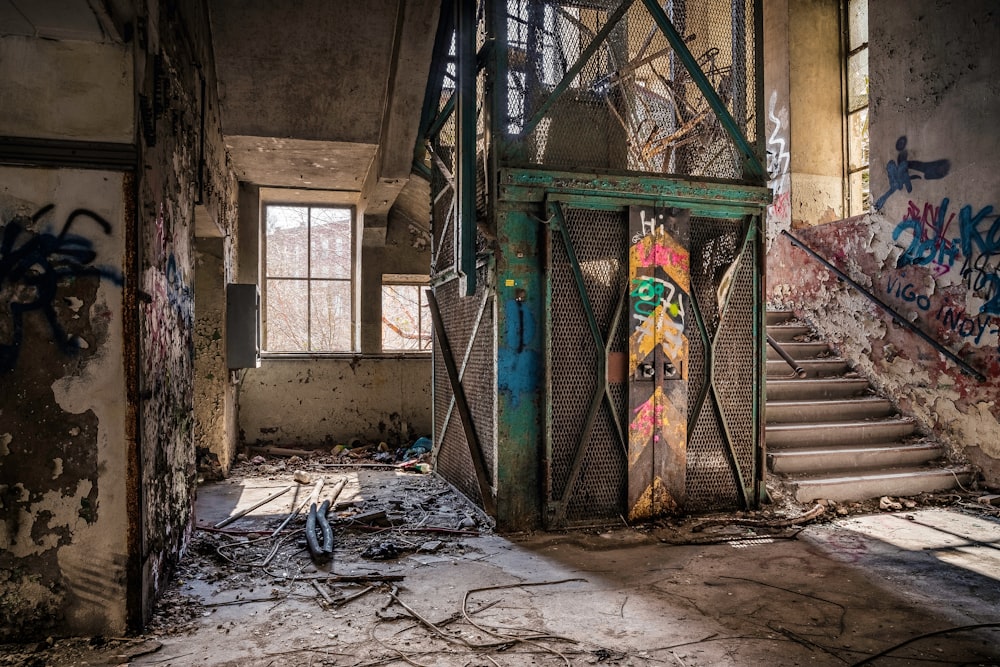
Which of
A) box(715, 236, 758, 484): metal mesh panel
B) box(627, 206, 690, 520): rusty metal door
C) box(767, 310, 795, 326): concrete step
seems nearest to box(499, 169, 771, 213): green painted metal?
box(627, 206, 690, 520): rusty metal door

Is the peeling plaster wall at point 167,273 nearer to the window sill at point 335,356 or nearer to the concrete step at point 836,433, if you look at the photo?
the window sill at point 335,356

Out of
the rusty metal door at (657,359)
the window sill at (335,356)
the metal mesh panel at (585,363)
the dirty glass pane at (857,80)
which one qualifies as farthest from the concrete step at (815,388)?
the window sill at (335,356)

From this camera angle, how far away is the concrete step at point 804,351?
811 cm

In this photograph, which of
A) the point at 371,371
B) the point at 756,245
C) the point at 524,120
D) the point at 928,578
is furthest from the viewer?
the point at 371,371

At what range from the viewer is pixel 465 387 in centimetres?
639

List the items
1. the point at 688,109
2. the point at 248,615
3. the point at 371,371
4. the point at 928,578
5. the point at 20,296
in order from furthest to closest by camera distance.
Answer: the point at 371,371 → the point at 688,109 → the point at 928,578 → the point at 248,615 → the point at 20,296

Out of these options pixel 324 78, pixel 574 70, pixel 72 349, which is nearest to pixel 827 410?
pixel 574 70

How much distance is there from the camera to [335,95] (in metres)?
6.67

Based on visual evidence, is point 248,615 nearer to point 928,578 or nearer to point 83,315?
point 83,315

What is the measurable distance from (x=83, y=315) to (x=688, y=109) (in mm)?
5420

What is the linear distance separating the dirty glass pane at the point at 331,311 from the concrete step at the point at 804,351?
19.4ft

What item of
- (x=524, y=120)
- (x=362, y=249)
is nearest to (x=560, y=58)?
(x=524, y=120)

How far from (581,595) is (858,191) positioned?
8413 mm

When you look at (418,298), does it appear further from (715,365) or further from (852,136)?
(852,136)
